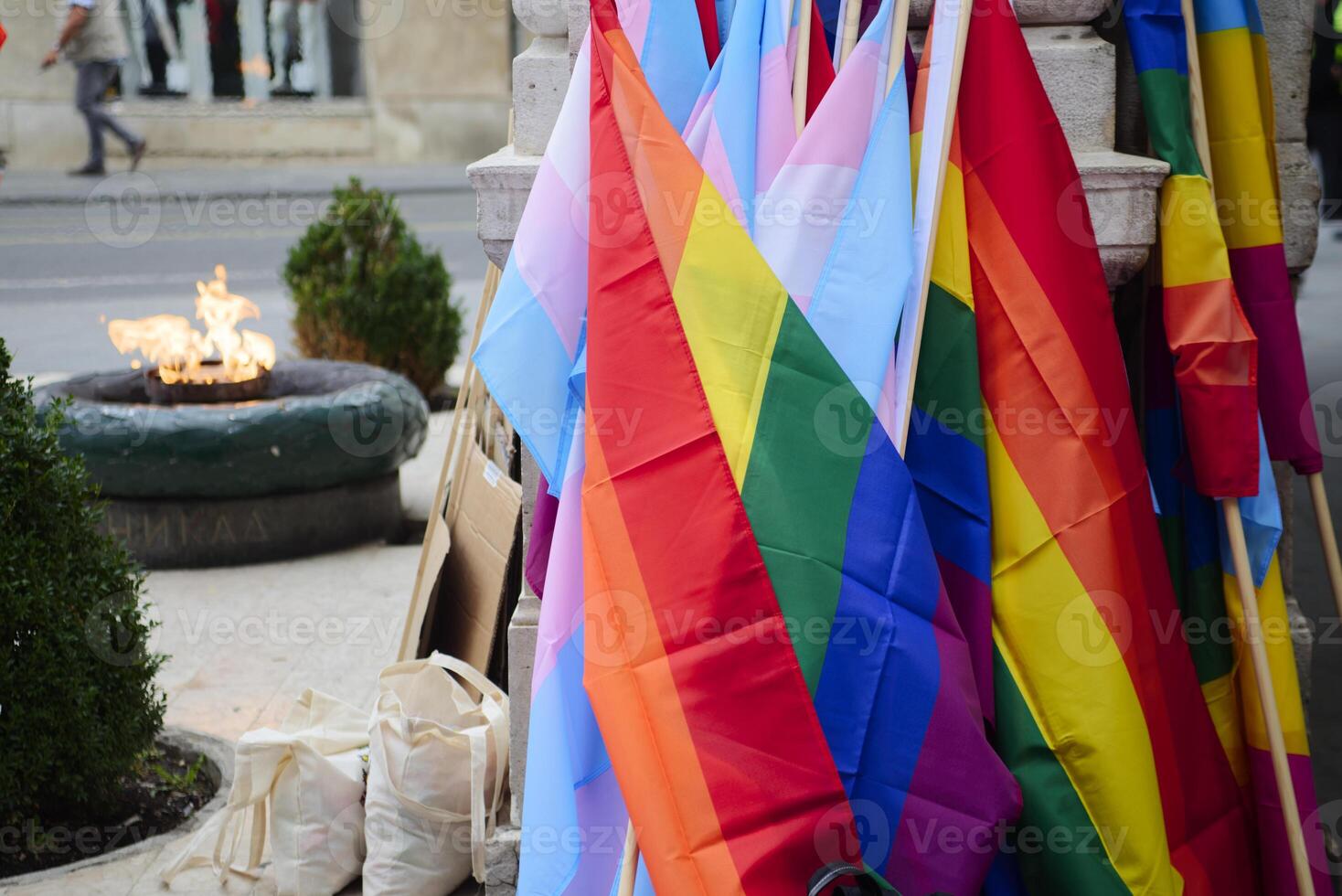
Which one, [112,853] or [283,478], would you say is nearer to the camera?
[112,853]

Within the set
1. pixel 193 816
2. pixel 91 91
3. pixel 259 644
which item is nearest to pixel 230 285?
pixel 91 91

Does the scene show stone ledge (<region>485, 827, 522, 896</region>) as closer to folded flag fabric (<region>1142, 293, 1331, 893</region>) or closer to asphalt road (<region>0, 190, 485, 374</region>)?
folded flag fabric (<region>1142, 293, 1331, 893</region>)

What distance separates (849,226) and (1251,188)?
0.96 meters

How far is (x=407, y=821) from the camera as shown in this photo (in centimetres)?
319

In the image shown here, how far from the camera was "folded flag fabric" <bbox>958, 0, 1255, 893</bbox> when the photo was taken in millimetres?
2484

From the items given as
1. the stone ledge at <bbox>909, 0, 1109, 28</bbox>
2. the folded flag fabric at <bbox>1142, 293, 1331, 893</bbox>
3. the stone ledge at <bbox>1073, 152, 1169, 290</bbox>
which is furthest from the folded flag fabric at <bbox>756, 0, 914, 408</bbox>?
the folded flag fabric at <bbox>1142, 293, 1331, 893</bbox>

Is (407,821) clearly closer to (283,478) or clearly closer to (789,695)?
(789,695)

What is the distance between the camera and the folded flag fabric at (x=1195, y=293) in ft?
8.87

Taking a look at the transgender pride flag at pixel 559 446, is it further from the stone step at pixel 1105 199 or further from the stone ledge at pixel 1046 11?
the stone ledge at pixel 1046 11

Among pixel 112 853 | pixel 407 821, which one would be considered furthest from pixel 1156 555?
pixel 112 853

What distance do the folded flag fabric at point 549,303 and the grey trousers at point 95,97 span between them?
53.8ft

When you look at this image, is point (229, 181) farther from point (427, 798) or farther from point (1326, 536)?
point (1326, 536)

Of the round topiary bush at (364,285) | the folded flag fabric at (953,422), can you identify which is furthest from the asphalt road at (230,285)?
the folded flag fabric at (953,422)

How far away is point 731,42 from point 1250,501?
144cm
